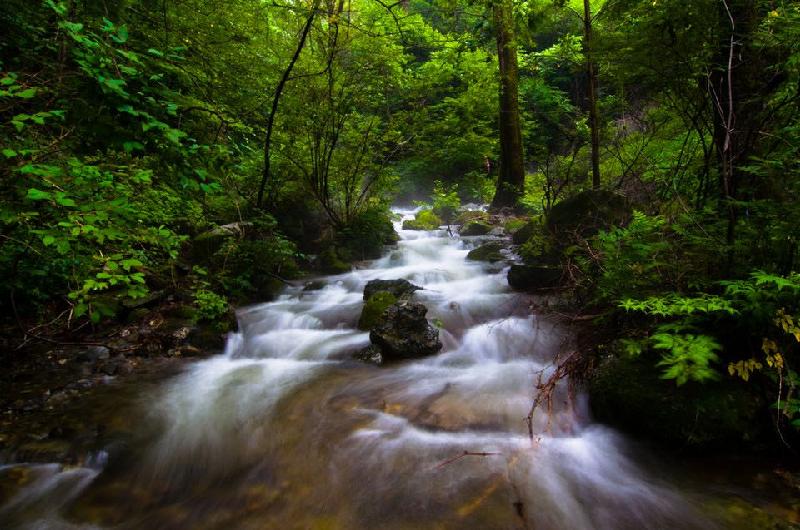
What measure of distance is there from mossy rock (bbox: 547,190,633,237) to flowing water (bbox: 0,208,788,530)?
1.91 metres

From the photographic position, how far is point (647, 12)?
383 cm

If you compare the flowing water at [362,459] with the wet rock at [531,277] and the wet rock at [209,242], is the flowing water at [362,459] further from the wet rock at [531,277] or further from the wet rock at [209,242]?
the wet rock at [209,242]

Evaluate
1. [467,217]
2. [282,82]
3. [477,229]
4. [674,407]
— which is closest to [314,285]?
[477,229]

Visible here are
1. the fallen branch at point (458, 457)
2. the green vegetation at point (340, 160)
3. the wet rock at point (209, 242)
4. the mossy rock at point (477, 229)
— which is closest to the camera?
the green vegetation at point (340, 160)

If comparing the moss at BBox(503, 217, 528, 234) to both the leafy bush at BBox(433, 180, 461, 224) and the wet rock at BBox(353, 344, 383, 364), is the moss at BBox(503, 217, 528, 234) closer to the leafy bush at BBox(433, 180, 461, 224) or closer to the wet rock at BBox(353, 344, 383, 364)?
the leafy bush at BBox(433, 180, 461, 224)

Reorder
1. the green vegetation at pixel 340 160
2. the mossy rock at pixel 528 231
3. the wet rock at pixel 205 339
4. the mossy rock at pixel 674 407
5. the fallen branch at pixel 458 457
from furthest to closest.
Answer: the mossy rock at pixel 528 231 → the wet rock at pixel 205 339 → the fallen branch at pixel 458 457 → the mossy rock at pixel 674 407 → the green vegetation at pixel 340 160

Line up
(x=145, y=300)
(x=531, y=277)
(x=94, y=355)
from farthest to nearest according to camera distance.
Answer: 1. (x=531, y=277)
2. (x=145, y=300)
3. (x=94, y=355)

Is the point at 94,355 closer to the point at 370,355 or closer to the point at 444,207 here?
the point at 370,355

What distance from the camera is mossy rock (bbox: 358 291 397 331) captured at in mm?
6074

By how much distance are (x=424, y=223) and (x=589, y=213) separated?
8885 millimetres

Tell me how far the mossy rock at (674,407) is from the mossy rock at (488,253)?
17.8 feet

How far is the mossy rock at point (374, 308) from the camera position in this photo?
6.07m

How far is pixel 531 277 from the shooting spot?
673cm

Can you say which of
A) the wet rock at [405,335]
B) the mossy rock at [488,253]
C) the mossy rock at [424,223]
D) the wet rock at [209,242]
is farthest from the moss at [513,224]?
the wet rock at [209,242]
